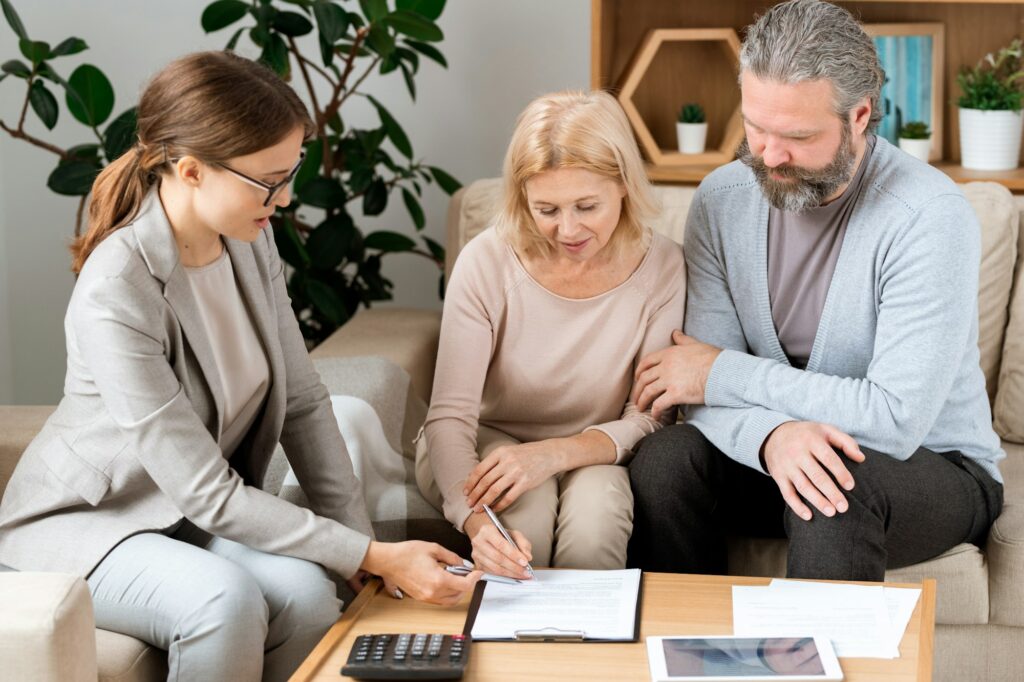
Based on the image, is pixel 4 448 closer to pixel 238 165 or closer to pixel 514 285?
pixel 238 165

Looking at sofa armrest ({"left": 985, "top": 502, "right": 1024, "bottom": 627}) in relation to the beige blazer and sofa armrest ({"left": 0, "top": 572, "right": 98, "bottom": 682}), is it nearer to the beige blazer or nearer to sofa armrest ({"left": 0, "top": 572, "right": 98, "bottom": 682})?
the beige blazer

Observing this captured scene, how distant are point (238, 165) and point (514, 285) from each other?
56 centimetres

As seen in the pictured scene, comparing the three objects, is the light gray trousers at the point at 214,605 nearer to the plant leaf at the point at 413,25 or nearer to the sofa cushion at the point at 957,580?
the sofa cushion at the point at 957,580

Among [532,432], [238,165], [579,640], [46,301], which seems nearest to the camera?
[579,640]

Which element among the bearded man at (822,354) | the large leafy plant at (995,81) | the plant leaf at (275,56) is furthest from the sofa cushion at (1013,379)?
the plant leaf at (275,56)

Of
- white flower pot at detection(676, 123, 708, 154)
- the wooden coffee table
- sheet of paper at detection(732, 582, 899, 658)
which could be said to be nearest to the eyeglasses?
the wooden coffee table

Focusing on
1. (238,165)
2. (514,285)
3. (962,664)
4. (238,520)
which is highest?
(238,165)

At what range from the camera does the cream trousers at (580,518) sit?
1727 millimetres

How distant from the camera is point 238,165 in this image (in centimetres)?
150

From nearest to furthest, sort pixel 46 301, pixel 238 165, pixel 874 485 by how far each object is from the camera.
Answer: pixel 238 165, pixel 874 485, pixel 46 301

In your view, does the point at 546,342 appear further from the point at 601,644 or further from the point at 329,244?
the point at 329,244

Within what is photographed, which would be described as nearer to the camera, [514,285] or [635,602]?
[635,602]

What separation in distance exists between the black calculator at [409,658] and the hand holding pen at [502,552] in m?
0.19

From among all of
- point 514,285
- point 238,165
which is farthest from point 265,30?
point 238,165
